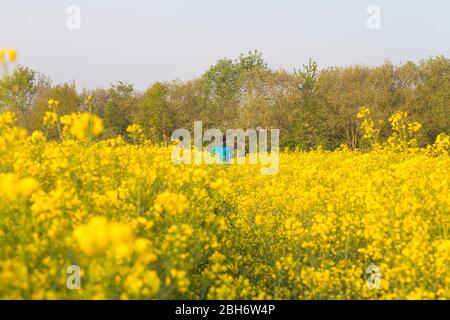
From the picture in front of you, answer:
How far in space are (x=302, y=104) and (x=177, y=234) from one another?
21.8 meters

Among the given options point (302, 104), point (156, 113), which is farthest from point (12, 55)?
point (156, 113)

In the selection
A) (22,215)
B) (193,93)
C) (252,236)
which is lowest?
(252,236)

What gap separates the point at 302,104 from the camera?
2502 cm

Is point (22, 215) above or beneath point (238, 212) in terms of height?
above

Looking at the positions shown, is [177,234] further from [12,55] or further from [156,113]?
[156,113]

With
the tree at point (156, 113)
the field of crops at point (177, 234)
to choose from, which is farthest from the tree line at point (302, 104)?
the field of crops at point (177, 234)

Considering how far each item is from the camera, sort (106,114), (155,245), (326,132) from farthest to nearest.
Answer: (106,114) → (326,132) → (155,245)

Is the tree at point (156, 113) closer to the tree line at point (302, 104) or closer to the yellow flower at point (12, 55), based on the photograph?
the tree line at point (302, 104)

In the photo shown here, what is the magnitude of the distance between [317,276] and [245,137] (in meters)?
22.2

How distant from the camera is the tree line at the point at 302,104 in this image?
24609 mm

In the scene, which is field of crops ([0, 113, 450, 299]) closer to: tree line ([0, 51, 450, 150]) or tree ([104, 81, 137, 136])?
tree line ([0, 51, 450, 150])

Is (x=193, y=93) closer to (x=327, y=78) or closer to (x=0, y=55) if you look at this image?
(x=327, y=78)

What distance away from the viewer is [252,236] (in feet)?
21.9

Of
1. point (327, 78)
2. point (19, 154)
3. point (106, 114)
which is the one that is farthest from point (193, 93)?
point (19, 154)
